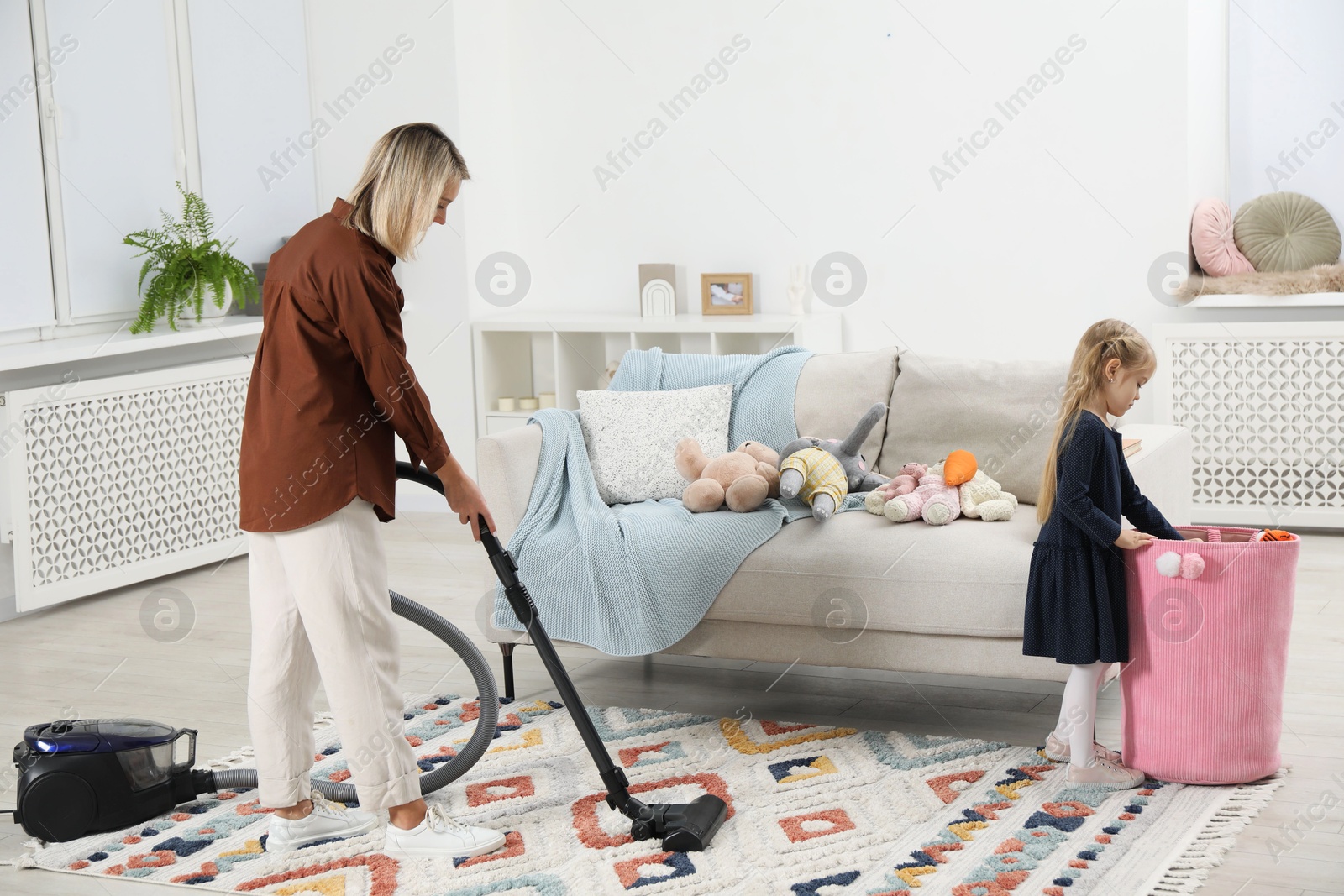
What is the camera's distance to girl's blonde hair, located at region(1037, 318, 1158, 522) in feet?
7.74

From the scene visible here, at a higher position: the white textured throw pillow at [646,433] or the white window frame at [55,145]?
the white window frame at [55,145]

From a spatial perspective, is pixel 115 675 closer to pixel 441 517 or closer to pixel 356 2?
pixel 441 517

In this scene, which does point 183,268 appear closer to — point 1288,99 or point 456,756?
point 456,756

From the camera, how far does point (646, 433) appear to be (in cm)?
325

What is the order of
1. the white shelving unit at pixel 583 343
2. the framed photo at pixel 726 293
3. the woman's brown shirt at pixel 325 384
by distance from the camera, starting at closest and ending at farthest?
the woman's brown shirt at pixel 325 384
the white shelving unit at pixel 583 343
the framed photo at pixel 726 293

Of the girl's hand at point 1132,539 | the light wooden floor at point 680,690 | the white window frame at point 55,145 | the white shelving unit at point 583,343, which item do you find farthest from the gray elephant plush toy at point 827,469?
the white window frame at point 55,145

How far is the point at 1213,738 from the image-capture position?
2340mm

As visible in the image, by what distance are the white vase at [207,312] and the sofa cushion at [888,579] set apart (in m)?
2.57

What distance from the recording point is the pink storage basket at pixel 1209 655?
7.51 feet

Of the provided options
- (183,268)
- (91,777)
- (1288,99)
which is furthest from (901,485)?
(183,268)

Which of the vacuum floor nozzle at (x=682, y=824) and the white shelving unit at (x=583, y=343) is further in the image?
the white shelving unit at (x=583, y=343)

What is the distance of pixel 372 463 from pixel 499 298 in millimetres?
3266

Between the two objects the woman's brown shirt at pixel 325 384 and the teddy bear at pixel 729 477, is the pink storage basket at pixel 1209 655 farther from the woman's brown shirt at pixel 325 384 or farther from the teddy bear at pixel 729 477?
the woman's brown shirt at pixel 325 384

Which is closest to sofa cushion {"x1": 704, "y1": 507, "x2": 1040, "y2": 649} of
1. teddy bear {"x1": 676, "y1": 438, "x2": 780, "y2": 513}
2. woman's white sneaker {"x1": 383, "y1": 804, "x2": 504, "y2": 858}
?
teddy bear {"x1": 676, "y1": 438, "x2": 780, "y2": 513}
